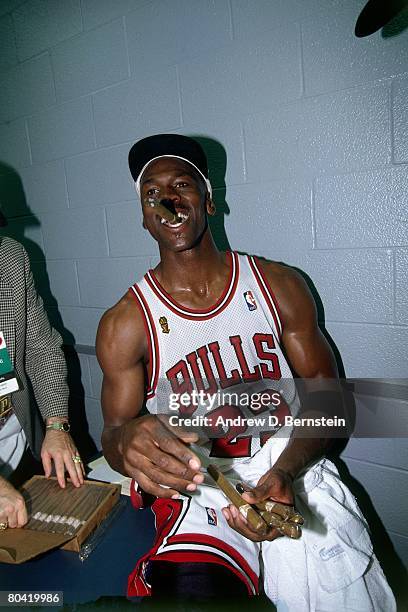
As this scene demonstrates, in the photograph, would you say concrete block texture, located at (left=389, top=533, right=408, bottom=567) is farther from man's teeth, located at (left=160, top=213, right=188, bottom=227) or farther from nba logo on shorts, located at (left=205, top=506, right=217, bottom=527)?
man's teeth, located at (left=160, top=213, right=188, bottom=227)

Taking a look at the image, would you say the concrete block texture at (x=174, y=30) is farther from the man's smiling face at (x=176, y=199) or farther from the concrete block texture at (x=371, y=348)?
the concrete block texture at (x=371, y=348)

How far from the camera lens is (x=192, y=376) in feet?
4.06

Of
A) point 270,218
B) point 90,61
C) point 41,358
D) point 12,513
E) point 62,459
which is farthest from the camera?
point 90,61

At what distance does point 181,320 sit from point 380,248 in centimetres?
66

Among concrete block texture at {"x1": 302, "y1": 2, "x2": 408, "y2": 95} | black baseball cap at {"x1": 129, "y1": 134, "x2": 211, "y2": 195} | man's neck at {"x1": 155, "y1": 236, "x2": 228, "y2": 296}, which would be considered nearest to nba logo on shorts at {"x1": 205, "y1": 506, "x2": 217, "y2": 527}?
man's neck at {"x1": 155, "y1": 236, "x2": 228, "y2": 296}

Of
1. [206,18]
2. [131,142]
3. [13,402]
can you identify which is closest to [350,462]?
[13,402]

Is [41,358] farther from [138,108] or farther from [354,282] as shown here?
[354,282]

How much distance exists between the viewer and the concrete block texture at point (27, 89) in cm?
194

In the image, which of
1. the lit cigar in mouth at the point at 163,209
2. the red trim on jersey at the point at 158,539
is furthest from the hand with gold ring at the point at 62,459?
the lit cigar in mouth at the point at 163,209

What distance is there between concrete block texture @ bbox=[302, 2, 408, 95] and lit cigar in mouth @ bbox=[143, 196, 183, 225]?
0.60 meters

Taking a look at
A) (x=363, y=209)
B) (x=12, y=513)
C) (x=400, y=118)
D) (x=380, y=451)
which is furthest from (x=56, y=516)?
(x=400, y=118)

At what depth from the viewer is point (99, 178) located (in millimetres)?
1857

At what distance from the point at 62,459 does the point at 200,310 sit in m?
0.67

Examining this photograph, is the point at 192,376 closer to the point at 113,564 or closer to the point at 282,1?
the point at 113,564
